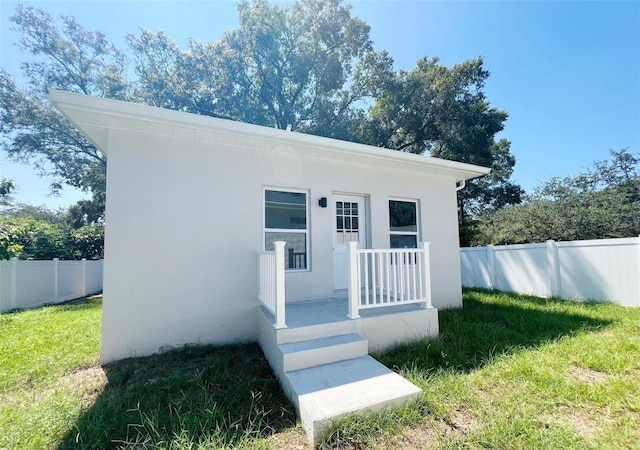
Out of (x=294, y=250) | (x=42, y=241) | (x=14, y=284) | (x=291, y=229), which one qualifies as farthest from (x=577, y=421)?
(x=42, y=241)

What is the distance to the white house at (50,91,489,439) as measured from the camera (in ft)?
11.0

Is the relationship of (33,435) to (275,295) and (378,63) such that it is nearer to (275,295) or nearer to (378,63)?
(275,295)

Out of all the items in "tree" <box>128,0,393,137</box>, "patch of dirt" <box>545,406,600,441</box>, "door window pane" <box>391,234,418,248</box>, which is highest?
"tree" <box>128,0,393,137</box>

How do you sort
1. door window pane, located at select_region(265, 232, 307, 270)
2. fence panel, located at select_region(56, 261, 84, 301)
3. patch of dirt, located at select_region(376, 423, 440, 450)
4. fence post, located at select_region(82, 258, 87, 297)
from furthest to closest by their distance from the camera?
fence post, located at select_region(82, 258, 87, 297)
fence panel, located at select_region(56, 261, 84, 301)
door window pane, located at select_region(265, 232, 307, 270)
patch of dirt, located at select_region(376, 423, 440, 450)

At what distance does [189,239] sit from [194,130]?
1.62 m

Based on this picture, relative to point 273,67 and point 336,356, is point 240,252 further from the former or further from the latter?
point 273,67

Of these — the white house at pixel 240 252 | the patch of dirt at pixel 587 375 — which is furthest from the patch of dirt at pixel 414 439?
the patch of dirt at pixel 587 375

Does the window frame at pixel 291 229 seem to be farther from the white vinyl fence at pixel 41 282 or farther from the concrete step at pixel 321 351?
the white vinyl fence at pixel 41 282

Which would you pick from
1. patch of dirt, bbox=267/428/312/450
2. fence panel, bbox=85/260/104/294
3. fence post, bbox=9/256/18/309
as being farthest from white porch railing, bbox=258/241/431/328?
fence panel, bbox=85/260/104/294

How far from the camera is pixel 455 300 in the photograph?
6262 mm

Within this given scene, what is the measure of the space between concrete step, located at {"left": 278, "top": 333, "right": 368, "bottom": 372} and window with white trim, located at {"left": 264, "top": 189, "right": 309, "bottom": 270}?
196 cm

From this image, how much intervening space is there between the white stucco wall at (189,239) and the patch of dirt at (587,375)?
343cm

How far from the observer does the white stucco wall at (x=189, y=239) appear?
386 cm

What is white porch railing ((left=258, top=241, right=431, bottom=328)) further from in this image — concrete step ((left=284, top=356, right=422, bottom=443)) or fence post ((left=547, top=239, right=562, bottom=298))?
fence post ((left=547, top=239, right=562, bottom=298))
